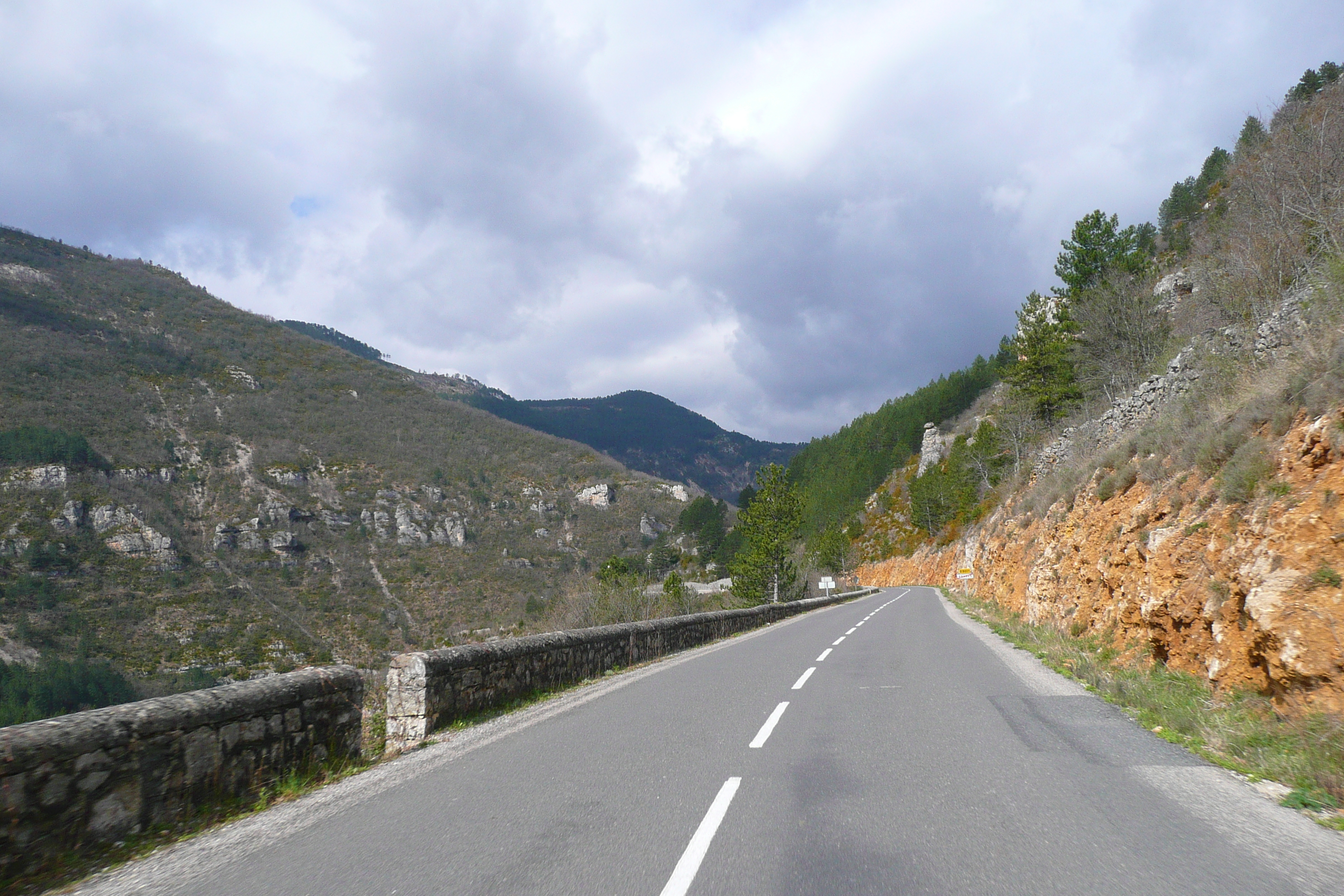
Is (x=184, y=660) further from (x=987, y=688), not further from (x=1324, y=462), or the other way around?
(x=1324, y=462)

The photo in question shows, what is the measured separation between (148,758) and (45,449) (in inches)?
2012

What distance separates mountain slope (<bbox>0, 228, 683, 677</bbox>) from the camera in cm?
3388

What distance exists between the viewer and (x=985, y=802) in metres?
4.31

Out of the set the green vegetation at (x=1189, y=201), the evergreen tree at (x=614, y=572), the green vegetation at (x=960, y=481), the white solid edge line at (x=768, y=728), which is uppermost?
the green vegetation at (x=1189, y=201)

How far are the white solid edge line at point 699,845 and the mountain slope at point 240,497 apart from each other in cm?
3161

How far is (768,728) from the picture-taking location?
6723 mm

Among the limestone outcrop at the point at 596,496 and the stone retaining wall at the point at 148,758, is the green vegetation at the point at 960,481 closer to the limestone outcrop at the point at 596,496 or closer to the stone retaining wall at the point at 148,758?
the limestone outcrop at the point at 596,496

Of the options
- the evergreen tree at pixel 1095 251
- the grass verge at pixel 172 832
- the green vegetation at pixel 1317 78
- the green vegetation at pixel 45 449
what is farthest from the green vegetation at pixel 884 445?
the grass verge at pixel 172 832

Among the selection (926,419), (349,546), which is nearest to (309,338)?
(349,546)

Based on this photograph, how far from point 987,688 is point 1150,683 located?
6.01 ft

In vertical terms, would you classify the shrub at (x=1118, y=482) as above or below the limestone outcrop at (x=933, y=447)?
below

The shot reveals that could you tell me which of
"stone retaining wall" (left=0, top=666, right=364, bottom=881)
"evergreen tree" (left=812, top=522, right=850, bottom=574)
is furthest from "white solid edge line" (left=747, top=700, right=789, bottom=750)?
"evergreen tree" (left=812, top=522, right=850, bottom=574)

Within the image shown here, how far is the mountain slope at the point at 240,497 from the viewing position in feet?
111

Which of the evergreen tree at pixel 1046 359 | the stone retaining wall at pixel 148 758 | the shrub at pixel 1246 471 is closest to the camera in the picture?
the stone retaining wall at pixel 148 758
